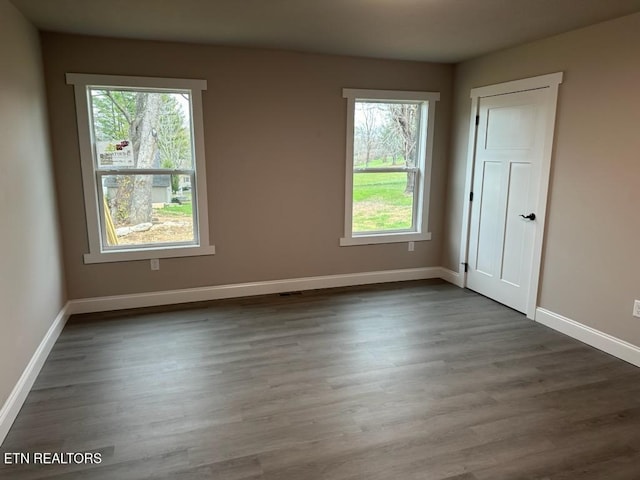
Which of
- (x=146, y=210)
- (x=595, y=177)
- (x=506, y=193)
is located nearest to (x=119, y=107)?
(x=146, y=210)

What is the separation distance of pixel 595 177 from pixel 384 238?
218cm

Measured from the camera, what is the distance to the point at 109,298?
13.4ft

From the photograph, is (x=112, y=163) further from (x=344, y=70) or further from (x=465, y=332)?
(x=465, y=332)

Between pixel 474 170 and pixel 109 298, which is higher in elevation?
pixel 474 170

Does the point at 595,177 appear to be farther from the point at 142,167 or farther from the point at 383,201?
the point at 142,167

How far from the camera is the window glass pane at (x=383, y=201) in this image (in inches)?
189

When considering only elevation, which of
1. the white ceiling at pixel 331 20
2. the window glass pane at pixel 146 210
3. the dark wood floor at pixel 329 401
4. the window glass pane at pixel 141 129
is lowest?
the dark wood floor at pixel 329 401

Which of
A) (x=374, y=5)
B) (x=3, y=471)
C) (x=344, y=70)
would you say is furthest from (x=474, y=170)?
(x=3, y=471)

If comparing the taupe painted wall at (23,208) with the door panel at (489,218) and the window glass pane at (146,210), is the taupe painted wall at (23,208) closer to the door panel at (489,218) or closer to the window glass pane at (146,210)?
the window glass pane at (146,210)

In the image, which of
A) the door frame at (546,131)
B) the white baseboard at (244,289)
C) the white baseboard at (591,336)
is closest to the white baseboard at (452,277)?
the white baseboard at (244,289)

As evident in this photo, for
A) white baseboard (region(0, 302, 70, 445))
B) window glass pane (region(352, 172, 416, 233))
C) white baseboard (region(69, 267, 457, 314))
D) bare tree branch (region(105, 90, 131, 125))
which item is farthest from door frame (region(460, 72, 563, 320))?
white baseboard (region(0, 302, 70, 445))

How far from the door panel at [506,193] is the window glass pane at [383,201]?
2.45 ft

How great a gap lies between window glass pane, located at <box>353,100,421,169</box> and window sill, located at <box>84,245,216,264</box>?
1.85 meters

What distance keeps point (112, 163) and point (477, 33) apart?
3.31 m
